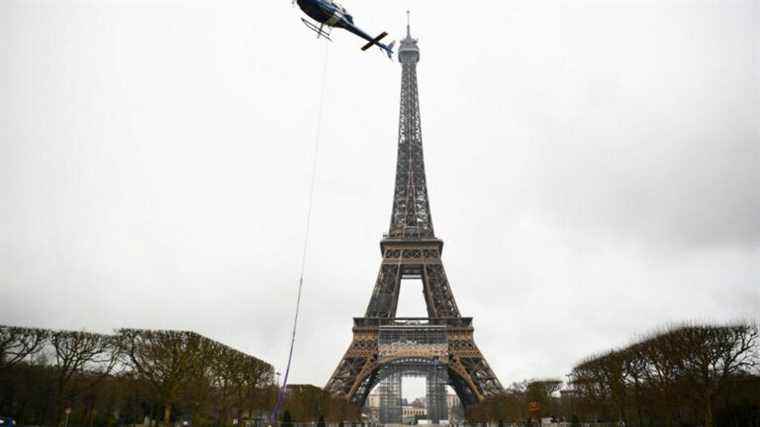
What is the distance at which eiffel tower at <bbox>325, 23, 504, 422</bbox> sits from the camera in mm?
64000

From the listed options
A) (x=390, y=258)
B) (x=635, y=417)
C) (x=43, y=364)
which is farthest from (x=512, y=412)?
(x=43, y=364)

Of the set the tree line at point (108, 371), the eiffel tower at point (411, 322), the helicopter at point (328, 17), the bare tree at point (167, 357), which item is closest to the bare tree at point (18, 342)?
the tree line at point (108, 371)

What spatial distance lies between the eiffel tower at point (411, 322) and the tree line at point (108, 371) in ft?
62.1

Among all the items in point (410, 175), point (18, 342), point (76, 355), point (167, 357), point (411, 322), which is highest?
point (410, 175)

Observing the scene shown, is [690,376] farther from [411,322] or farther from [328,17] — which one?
[411,322]

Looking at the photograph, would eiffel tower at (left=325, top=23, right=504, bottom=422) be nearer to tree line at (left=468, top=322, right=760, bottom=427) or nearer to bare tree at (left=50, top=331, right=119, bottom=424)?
tree line at (left=468, top=322, right=760, bottom=427)

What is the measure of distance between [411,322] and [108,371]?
35.8 metres

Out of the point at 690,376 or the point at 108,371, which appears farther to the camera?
the point at 108,371

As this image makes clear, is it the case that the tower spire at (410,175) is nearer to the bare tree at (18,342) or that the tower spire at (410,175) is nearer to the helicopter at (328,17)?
the bare tree at (18,342)

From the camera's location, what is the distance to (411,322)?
224ft

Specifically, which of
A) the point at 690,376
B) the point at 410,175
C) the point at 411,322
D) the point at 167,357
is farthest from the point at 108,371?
the point at 410,175

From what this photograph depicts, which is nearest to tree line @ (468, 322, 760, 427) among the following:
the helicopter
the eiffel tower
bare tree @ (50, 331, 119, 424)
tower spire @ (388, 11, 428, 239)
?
the eiffel tower

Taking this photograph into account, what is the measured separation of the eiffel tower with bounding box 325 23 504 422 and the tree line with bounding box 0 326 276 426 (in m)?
18.9

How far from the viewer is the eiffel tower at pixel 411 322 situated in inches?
2520
